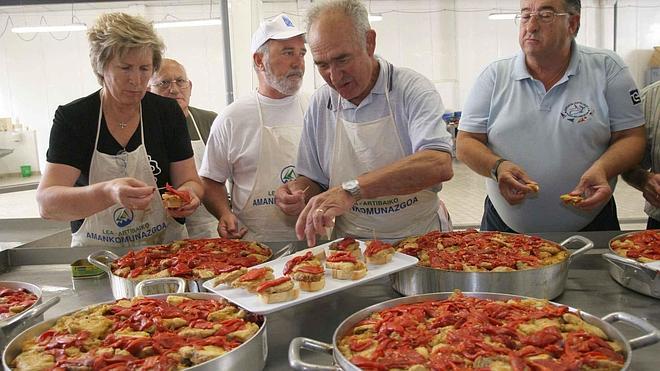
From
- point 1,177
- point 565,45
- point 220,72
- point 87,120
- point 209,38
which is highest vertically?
point 209,38

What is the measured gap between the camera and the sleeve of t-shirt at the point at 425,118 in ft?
7.78

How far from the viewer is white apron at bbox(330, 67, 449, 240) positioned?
8.43 ft

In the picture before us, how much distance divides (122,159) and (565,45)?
87.1 inches

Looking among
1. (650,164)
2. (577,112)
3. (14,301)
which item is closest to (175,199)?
(14,301)

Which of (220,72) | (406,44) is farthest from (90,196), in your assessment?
(406,44)

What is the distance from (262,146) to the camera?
3037 millimetres

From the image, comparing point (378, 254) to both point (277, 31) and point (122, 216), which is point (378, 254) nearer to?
point (122, 216)

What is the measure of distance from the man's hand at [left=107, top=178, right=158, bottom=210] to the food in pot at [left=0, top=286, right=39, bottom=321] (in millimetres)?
470

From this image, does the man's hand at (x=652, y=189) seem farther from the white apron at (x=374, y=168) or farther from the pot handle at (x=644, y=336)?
the pot handle at (x=644, y=336)

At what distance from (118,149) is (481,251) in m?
1.73

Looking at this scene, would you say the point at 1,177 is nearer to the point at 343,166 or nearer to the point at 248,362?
the point at 343,166

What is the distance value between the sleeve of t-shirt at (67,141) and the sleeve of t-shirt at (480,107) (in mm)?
1879

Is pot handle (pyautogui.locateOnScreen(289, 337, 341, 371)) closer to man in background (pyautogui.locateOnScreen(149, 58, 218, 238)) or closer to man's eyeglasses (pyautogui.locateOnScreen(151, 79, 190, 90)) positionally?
man in background (pyautogui.locateOnScreen(149, 58, 218, 238))

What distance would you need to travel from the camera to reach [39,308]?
63.0 inches
